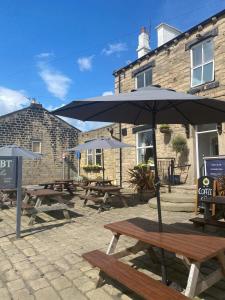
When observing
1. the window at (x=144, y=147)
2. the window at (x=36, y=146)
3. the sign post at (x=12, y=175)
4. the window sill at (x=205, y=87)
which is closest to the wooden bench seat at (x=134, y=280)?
the sign post at (x=12, y=175)

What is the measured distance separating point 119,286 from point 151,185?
24.8ft

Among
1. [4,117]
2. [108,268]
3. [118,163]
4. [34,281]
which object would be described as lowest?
[34,281]

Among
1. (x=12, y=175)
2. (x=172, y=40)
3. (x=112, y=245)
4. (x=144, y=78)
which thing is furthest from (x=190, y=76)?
(x=112, y=245)

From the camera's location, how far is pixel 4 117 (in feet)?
61.8

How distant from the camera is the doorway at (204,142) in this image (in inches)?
433

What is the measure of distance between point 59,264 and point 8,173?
2.44 m

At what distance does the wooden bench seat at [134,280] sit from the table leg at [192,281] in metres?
0.14

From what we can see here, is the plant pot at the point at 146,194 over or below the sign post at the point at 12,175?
below

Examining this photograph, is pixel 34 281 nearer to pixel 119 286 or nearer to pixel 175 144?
pixel 119 286

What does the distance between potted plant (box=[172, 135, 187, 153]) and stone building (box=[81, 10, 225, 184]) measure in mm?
132

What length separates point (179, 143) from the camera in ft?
37.5

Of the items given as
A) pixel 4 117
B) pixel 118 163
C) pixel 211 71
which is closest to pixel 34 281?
pixel 211 71

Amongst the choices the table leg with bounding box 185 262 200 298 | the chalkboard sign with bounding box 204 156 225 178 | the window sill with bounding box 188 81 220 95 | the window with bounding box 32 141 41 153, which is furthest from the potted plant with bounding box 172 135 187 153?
the window with bounding box 32 141 41 153

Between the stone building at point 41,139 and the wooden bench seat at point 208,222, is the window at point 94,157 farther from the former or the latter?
the wooden bench seat at point 208,222
